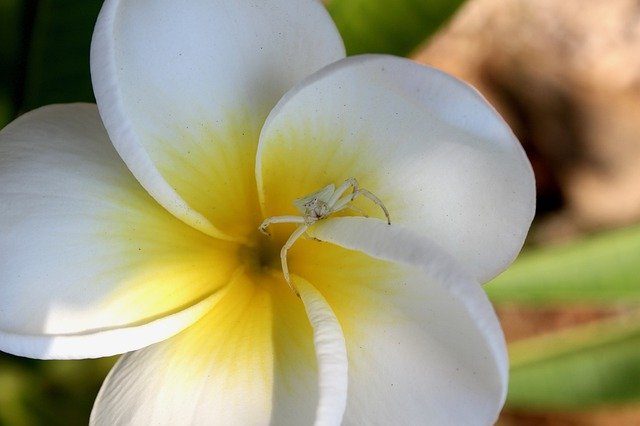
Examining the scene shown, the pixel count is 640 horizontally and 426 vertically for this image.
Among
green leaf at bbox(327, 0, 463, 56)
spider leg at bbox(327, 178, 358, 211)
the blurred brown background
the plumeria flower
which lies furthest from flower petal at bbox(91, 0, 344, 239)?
the blurred brown background

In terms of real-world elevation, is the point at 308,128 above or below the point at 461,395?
above

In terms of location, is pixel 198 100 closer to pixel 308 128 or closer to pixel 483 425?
pixel 308 128

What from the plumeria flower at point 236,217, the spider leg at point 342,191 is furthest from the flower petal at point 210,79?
the spider leg at point 342,191

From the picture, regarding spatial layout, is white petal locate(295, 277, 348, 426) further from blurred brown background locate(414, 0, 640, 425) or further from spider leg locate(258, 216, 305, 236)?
blurred brown background locate(414, 0, 640, 425)

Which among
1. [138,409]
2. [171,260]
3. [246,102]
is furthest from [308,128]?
[138,409]

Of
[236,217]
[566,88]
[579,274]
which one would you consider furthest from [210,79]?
[566,88]

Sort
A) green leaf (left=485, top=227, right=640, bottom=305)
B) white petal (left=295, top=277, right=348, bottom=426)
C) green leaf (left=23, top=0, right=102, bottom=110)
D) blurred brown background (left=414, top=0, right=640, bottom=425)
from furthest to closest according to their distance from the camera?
blurred brown background (left=414, top=0, right=640, bottom=425) < green leaf (left=485, top=227, right=640, bottom=305) < green leaf (left=23, top=0, right=102, bottom=110) < white petal (left=295, top=277, right=348, bottom=426)

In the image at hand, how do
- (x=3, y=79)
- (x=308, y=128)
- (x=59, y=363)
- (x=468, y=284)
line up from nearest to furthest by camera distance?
(x=468, y=284)
(x=308, y=128)
(x=3, y=79)
(x=59, y=363)

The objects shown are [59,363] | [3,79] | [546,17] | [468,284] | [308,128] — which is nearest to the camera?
[468,284]

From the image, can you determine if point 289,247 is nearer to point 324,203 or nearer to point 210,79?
point 324,203
